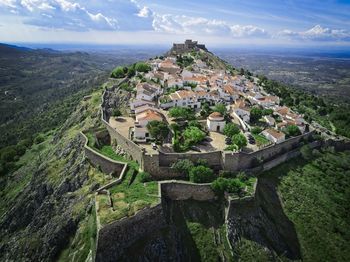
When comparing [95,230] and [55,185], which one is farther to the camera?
[55,185]

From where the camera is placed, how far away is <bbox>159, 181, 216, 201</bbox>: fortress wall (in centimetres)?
3581

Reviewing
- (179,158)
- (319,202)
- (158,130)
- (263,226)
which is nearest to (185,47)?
(158,130)

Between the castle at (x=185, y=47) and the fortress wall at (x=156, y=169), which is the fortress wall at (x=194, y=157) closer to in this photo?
the fortress wall at (x=156, y=169)

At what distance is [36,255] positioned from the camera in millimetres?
35094

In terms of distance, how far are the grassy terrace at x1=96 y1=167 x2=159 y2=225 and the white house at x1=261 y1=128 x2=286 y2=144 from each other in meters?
23.2

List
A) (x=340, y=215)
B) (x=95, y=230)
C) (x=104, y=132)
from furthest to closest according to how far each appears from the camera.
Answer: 1. (x=104, y=132)
2. (x=340, y=215)
3. (x=95, y=230)

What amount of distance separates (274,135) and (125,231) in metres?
30.3

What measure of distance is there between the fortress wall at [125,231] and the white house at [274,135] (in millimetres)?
25133

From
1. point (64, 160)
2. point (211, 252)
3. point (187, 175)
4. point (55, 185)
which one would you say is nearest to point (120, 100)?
point (64, 160)

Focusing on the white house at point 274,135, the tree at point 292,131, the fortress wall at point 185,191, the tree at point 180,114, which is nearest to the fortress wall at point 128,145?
the fortress wall at point 185,191

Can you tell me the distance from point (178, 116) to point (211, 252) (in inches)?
1031

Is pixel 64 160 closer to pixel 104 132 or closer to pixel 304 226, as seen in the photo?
pixel 104 132

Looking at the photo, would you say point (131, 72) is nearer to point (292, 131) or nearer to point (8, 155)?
point (8, 155)

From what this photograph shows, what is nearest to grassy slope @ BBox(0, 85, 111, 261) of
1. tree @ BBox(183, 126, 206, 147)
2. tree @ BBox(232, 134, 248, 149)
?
tree @ BBox(183, 126, 206, 147)
